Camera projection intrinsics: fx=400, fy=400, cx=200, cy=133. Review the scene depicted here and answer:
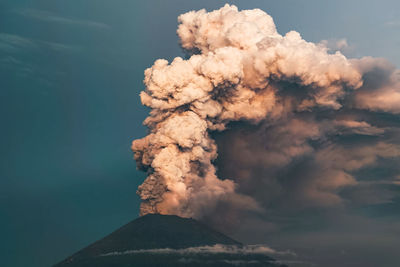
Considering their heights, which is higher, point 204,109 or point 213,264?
point 204,109

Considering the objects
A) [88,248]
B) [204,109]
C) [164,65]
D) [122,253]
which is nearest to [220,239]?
[122,253]

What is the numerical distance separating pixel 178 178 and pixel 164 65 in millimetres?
16250

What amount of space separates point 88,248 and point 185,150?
1260 inches

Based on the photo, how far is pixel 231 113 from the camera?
183ft

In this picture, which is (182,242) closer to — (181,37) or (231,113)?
(231,113)

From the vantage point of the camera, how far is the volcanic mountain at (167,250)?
62.8m

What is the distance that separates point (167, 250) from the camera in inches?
2579

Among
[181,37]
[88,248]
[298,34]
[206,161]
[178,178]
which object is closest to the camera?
[178,178]

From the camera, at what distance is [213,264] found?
62.1 m

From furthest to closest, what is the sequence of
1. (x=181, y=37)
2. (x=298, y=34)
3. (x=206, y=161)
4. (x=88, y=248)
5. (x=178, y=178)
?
(x=88, y=248), (x=181, y=37), (x=298, y=34), (x=206, y=161), (x=178, y=178)

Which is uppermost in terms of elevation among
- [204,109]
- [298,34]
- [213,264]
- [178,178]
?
[298,34]

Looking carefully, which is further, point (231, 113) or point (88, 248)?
point (88, 248)

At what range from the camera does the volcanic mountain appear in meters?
62.8

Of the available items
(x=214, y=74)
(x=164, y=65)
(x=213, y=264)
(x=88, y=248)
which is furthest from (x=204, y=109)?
(x=88, y=248)
